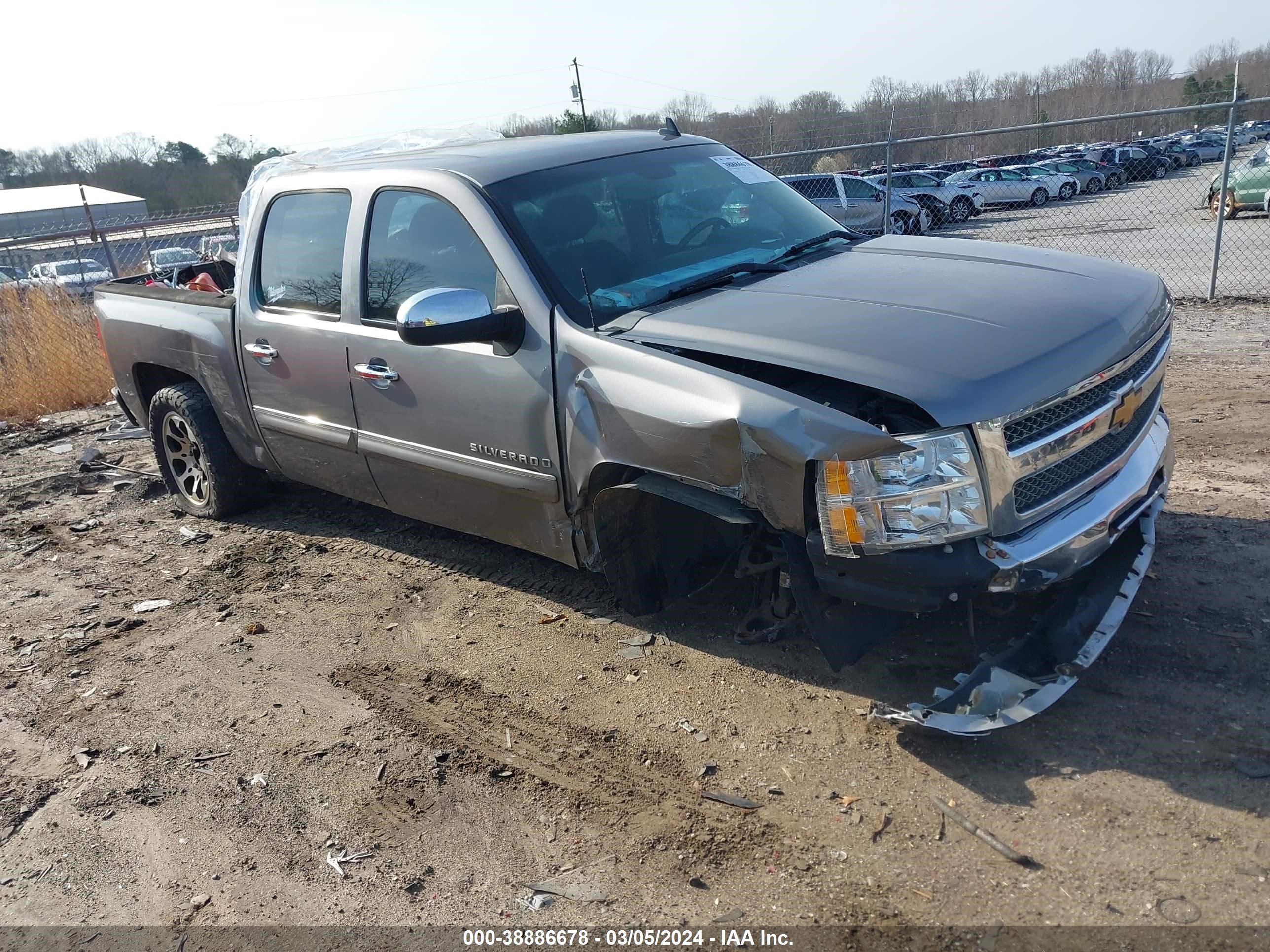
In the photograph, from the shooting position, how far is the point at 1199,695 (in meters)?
3.17

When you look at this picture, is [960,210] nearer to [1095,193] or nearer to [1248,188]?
[1248,188]

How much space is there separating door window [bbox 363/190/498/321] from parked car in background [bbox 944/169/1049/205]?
25.6 metres

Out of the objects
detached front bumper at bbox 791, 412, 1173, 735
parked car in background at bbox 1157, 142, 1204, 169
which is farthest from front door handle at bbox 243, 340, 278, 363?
parked car in background at bbox 1157, 142, 1204, 169

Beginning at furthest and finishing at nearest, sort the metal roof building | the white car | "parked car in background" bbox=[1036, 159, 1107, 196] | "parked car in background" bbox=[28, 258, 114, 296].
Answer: the metal roof building < "parked car in background" bbox=[1036, 159, 1107, 196] < the white car < "parked car in background" bbox=[28, 258, 114, 296]

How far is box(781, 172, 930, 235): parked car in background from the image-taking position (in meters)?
19.6

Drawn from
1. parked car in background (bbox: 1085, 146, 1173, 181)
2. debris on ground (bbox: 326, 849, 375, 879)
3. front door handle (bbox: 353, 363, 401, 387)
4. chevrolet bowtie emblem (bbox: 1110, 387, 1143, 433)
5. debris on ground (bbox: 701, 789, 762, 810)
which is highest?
front door handle (bbox: 353, 363, 401, 387)

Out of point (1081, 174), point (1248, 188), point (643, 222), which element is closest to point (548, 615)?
point (643, 222)

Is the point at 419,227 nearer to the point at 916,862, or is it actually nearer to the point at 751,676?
the point at 751,676

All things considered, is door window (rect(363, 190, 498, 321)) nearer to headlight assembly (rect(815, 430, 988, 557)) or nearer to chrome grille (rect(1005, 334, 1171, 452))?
headlight assembly (rect(815, 430, 988, 557))

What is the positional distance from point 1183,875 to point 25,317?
13.2m

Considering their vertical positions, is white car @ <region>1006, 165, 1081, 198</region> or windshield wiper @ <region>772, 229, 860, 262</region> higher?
windshield wiper @ <region>772, 229, 860, 262</region>

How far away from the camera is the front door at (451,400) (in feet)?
12.3

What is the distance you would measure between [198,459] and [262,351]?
158cm

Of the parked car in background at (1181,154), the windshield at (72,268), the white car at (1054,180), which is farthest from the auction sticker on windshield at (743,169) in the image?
the parked car in background at (1181,154)
